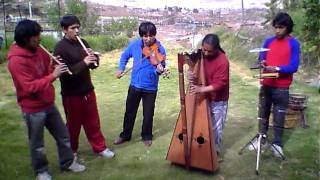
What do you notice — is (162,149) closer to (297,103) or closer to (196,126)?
(196,126)

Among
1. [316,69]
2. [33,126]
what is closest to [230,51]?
[316,69]

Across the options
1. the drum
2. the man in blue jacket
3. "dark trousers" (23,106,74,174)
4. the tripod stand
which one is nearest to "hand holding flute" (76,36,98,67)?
"dark trousers" (23,106,74,174)

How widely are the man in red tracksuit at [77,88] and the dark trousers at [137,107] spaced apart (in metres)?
0.45

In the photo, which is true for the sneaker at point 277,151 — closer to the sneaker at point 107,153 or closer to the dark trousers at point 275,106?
the dark trousers at point 275,106

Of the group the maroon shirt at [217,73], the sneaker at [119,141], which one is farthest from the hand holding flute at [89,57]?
the sneaker at [119,141]

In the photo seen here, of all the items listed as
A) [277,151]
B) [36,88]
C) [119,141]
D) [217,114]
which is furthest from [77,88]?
[277,151]

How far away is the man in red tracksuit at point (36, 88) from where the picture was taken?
3.26 meters

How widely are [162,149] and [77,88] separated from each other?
1.28m

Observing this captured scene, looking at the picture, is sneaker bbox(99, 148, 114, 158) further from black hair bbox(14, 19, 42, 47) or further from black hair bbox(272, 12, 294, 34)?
black hair bbox(272, 12, 294, 34)

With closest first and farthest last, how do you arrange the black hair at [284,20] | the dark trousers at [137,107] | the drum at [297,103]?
the black hair at [284,20] < the dark trousers at [137,107] < the drum at [297,103]

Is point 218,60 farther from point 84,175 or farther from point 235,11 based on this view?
point 235,11

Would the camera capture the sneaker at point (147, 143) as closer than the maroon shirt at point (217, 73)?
No

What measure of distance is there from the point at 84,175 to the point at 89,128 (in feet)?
1.73

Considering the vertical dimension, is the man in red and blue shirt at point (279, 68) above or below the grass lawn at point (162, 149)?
above
